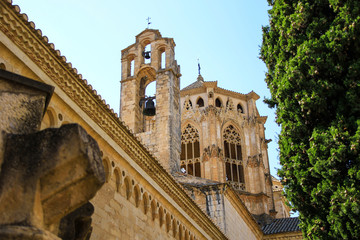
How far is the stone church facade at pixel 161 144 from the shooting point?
20.7 ft

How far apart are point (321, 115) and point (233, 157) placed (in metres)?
24.4

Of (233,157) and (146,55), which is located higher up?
(233,157)

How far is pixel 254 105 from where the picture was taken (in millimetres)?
35094

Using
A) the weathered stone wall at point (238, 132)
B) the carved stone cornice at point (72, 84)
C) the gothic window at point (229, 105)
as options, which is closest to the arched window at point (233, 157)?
the weathered stone wall at point (238, 132)

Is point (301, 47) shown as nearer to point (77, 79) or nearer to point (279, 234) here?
point (77, 79)

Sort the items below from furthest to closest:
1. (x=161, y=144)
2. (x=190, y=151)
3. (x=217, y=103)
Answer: (x=217, y=103)
(x=190, y=151)
(x=161, y=144)

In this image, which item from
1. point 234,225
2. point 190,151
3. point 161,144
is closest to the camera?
point 161,144

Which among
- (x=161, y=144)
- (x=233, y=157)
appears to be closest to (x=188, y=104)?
(x=233, y=157)

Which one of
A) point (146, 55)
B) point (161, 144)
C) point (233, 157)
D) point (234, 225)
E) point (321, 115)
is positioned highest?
point (233, 157)

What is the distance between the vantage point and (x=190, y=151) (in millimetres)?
32562

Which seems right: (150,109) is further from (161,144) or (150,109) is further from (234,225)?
(234,225)

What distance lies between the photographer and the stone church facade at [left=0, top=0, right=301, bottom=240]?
630cm

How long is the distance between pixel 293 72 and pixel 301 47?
62 cm

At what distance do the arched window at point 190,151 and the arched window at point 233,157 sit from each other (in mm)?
2220
